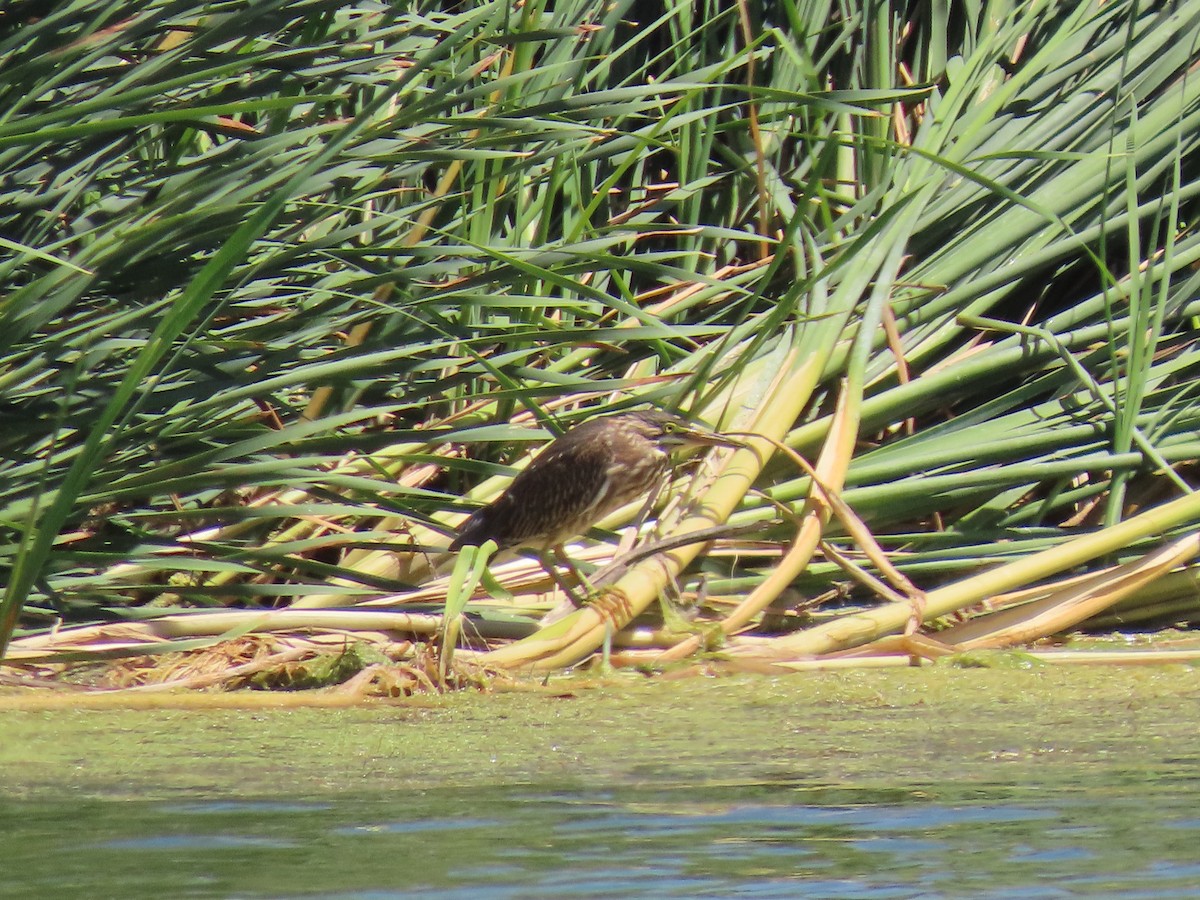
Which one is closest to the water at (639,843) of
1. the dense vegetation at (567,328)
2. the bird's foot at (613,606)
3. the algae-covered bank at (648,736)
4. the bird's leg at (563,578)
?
the algae-covered bank at (648,736)

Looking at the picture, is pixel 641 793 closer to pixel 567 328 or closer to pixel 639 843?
pixel 639 843

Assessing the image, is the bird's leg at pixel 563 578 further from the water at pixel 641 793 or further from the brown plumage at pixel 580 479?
the water at pixel 641 793

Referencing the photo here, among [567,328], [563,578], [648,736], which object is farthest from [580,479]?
[648,736]

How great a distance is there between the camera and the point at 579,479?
3.78 metres

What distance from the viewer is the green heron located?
3.76m

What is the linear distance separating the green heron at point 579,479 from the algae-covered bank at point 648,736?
0.53 metres

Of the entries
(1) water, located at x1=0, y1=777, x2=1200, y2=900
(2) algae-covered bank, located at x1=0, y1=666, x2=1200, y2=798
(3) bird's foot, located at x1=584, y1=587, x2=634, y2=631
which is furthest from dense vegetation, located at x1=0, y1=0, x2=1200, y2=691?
(1) water, located at x1=0, y1=777, x2=1200, y2=900

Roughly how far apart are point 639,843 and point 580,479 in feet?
5.47

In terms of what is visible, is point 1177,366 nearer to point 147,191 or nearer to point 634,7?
point 634,7

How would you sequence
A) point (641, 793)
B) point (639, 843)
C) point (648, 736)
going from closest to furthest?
point (639, 843)
point (641, 793)
point (648, 736)

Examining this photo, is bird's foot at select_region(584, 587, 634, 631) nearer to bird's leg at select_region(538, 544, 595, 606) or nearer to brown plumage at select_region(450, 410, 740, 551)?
bird's leg at select_region(538, 544, 595, 606)

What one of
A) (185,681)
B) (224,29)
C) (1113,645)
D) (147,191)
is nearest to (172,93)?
(147,191)

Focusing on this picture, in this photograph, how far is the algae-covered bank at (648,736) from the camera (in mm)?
2600

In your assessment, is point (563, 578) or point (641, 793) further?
point (563, 578)
